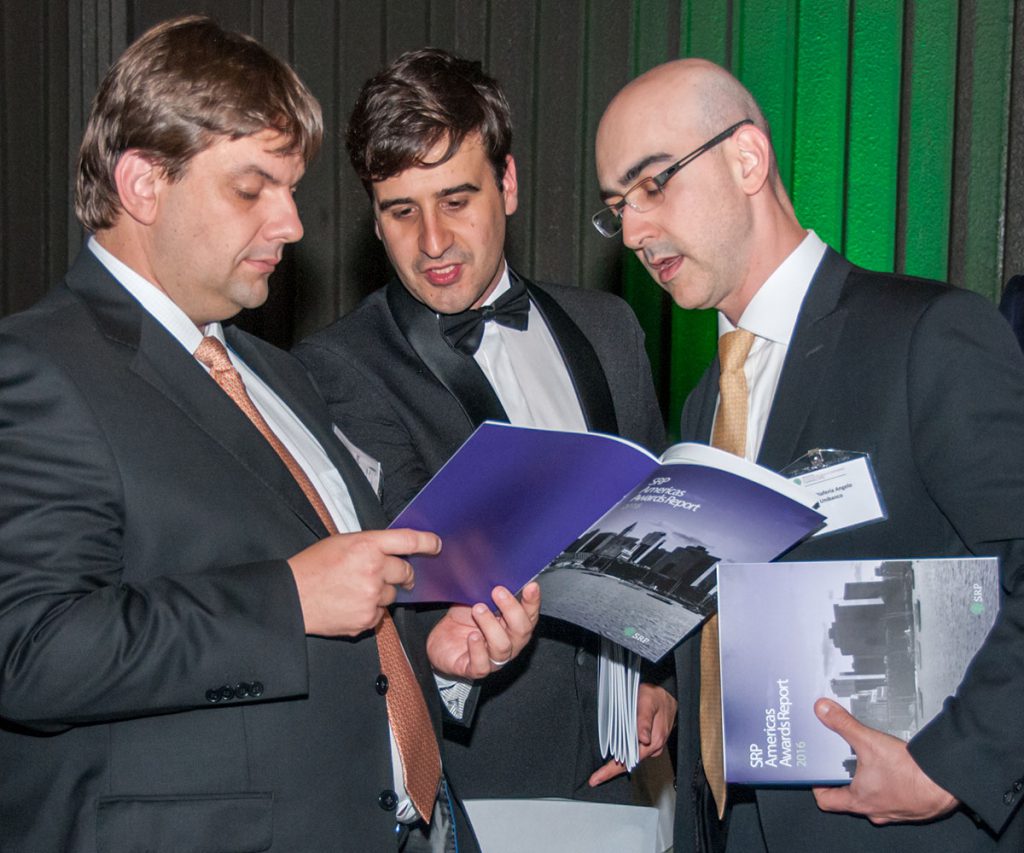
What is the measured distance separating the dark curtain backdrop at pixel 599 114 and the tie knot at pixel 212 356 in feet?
6.85

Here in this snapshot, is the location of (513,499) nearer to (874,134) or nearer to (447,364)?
(447,364)

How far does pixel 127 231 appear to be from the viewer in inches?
64.4

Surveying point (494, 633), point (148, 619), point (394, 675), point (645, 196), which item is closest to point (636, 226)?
point (645, 196)

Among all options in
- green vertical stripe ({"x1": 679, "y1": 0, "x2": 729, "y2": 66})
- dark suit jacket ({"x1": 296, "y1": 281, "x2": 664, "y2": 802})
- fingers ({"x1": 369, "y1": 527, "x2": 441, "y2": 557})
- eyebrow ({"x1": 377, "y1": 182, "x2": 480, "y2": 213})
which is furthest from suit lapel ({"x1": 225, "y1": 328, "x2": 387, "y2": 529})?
green vertical stripe ({"x1": 679, "y1": 0, "x2": 729, "y2": 66})

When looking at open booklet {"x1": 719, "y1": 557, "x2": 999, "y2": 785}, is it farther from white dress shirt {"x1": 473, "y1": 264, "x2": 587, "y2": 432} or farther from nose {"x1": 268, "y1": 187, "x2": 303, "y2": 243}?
white dress shirt {"x1": 473, "y1": 264, "x2": 587, "y2": 432}

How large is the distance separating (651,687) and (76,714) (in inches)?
46.4

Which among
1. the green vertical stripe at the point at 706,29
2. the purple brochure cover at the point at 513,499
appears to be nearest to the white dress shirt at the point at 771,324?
the purple brochure cover at the point at 513,499

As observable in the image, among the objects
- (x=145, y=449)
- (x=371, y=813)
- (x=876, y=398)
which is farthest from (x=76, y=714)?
(x=876, y=398)

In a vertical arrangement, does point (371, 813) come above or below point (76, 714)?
below

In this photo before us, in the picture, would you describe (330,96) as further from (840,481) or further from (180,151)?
(840,481)

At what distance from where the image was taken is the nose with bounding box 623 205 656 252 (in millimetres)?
1912

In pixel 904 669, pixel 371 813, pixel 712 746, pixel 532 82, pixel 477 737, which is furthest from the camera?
pixel 532 82

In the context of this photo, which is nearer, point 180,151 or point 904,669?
point 904,669

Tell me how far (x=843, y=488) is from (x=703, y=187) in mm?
565
